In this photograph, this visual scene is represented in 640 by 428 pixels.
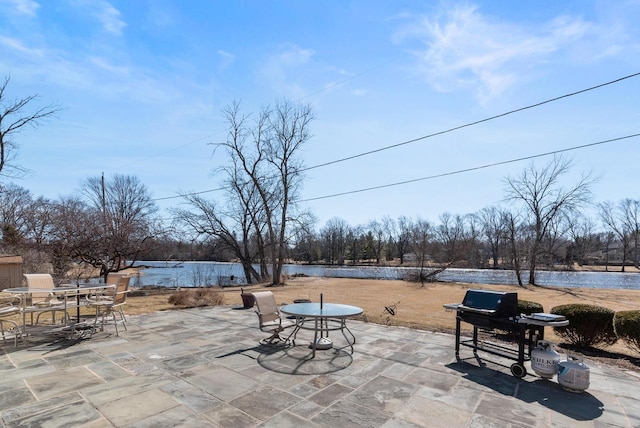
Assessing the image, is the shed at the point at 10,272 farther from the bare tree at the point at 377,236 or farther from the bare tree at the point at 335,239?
the bare tree at the point at 377,236

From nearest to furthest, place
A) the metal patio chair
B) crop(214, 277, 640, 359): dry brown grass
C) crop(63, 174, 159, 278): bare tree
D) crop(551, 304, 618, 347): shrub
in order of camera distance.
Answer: the metal patio chair < crop(551, 304, 618, 347): shrub < crop(214, 277, 640, 359): dry brown grass < crop(63, 174, 159, 278): bare tree

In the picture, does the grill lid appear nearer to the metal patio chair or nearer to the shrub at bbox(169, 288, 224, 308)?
the metal patio chair

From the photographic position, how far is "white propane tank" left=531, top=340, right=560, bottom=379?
11.3 ft

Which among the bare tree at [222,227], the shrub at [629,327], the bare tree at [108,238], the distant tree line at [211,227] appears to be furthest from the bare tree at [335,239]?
the shrub at [629,327]

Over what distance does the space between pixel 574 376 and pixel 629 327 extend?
80.9 inches

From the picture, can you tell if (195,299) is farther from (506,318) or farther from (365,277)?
(365,277)

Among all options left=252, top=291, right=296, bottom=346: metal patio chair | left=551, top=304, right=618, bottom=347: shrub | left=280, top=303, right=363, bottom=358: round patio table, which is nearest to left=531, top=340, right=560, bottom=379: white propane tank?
left=280, top=303, right=363, bottom=358: round patio table

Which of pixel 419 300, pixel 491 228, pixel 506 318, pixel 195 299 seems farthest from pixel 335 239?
pixel 506 318

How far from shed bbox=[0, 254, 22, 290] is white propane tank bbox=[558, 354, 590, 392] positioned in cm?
1367

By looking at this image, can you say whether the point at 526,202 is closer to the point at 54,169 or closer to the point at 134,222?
the point at 134,222

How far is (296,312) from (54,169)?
16.2 meters

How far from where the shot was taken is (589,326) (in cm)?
509

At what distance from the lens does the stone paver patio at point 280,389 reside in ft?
8.63

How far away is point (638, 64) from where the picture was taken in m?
5.28
